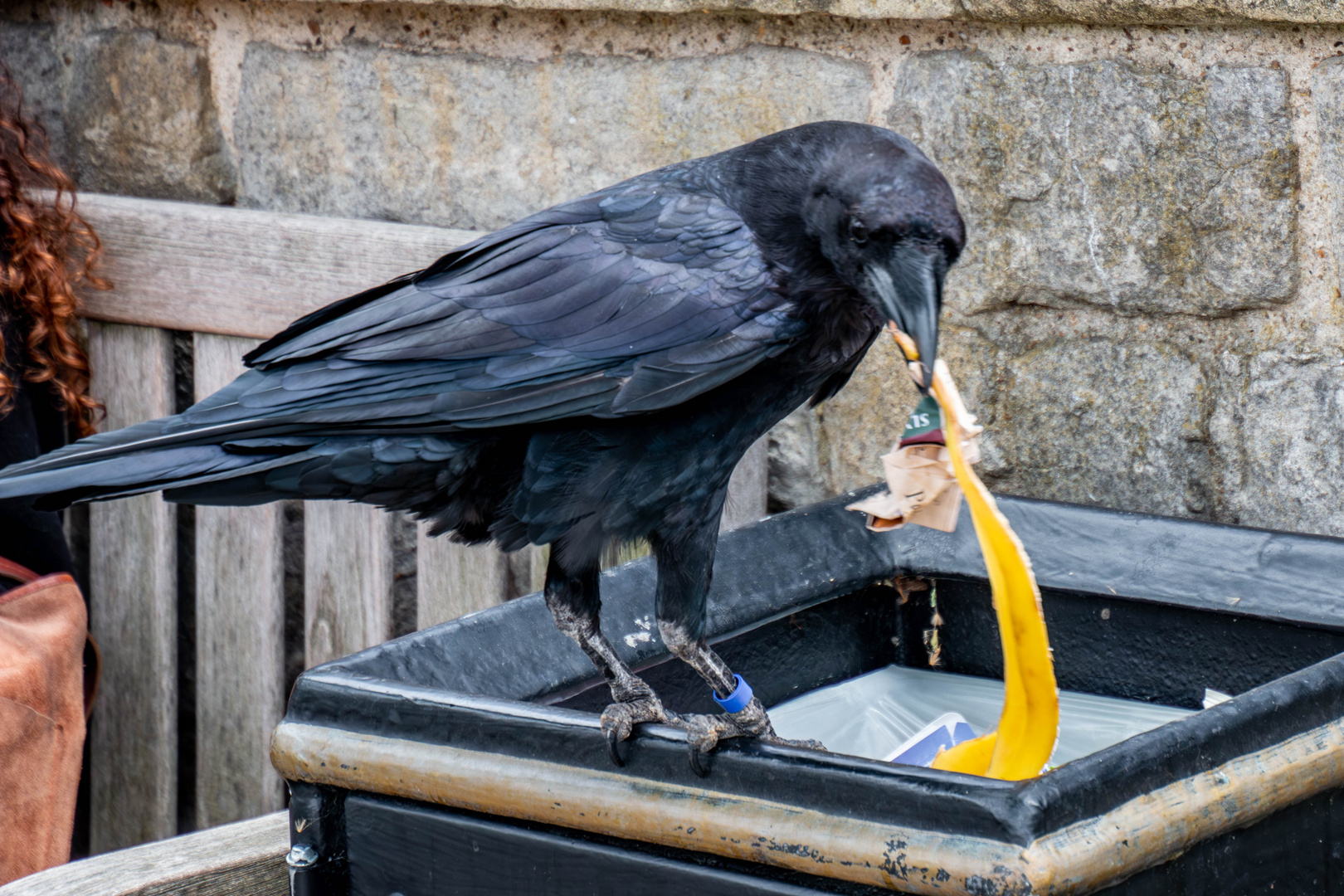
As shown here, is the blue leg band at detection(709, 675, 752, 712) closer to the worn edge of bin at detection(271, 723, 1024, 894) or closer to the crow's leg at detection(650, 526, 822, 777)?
the crow's leg at detection(650, 526, 822, 777)

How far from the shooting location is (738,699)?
1.36 m

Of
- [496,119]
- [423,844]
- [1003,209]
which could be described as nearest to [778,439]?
[1003,209]

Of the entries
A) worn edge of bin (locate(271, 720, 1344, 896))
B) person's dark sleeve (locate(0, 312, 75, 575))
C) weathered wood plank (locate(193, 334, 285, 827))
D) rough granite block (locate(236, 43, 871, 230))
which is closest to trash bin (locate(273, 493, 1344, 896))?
worn edge of bin (locate(271, 720, 1344, 896))

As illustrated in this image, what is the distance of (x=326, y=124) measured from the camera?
A: 2262 mm

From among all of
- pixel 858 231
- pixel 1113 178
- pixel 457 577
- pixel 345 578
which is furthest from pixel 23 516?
pixel 1113 178

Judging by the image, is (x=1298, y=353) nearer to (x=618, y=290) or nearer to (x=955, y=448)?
(x=955, y=448)

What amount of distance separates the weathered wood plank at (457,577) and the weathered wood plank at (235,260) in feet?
1.30

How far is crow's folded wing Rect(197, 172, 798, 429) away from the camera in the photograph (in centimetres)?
122

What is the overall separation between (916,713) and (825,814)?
0.73m

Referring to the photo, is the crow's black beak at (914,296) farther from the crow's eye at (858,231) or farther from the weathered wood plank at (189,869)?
the weathered wood plank at (189,869)

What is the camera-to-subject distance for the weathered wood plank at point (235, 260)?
2.01m

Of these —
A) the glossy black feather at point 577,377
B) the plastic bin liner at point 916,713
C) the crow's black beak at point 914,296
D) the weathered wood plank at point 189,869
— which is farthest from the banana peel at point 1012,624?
the weathered wood plank at point 189,869

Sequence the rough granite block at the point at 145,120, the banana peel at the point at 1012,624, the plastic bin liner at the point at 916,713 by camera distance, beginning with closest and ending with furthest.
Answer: the banana peel at the point at 1012,624, the plastic bin liner at the point at 916,713, the rough granite block at the point at 145,120

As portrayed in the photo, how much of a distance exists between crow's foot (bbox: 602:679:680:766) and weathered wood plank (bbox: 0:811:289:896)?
45 cm
